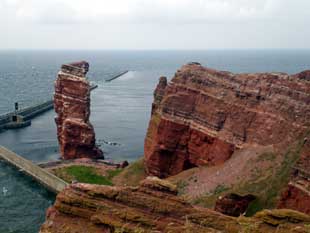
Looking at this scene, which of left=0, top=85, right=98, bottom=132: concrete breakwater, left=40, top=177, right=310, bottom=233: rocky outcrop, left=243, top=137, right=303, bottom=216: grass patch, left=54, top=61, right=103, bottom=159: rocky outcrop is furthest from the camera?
left=0, top=85, right=98, bottom=132: concrete breakwater

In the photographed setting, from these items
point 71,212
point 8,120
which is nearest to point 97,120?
point 8,120

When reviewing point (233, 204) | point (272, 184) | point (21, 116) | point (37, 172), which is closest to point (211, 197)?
point (272, 184)

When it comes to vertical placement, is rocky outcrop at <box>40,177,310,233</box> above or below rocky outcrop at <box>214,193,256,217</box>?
above

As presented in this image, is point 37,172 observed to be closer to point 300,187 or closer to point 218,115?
point 218,115

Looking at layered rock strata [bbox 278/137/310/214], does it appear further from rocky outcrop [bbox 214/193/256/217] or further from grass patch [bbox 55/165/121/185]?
grass patch [bbox 55/165/121/185]

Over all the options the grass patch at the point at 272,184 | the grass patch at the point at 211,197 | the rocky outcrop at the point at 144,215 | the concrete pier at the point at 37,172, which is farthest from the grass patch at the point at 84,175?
the rocky outcrop at the point at 144,215

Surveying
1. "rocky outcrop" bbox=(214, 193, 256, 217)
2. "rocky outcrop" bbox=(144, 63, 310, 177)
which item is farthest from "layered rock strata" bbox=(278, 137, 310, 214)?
"rocky outcrop" bbox=(144, 63, 310, 177)

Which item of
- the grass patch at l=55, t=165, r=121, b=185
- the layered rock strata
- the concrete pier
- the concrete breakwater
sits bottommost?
the concrete breakwater

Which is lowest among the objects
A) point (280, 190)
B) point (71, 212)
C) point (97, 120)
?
point (97, 120)

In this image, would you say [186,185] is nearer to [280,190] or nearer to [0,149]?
[280,190]
